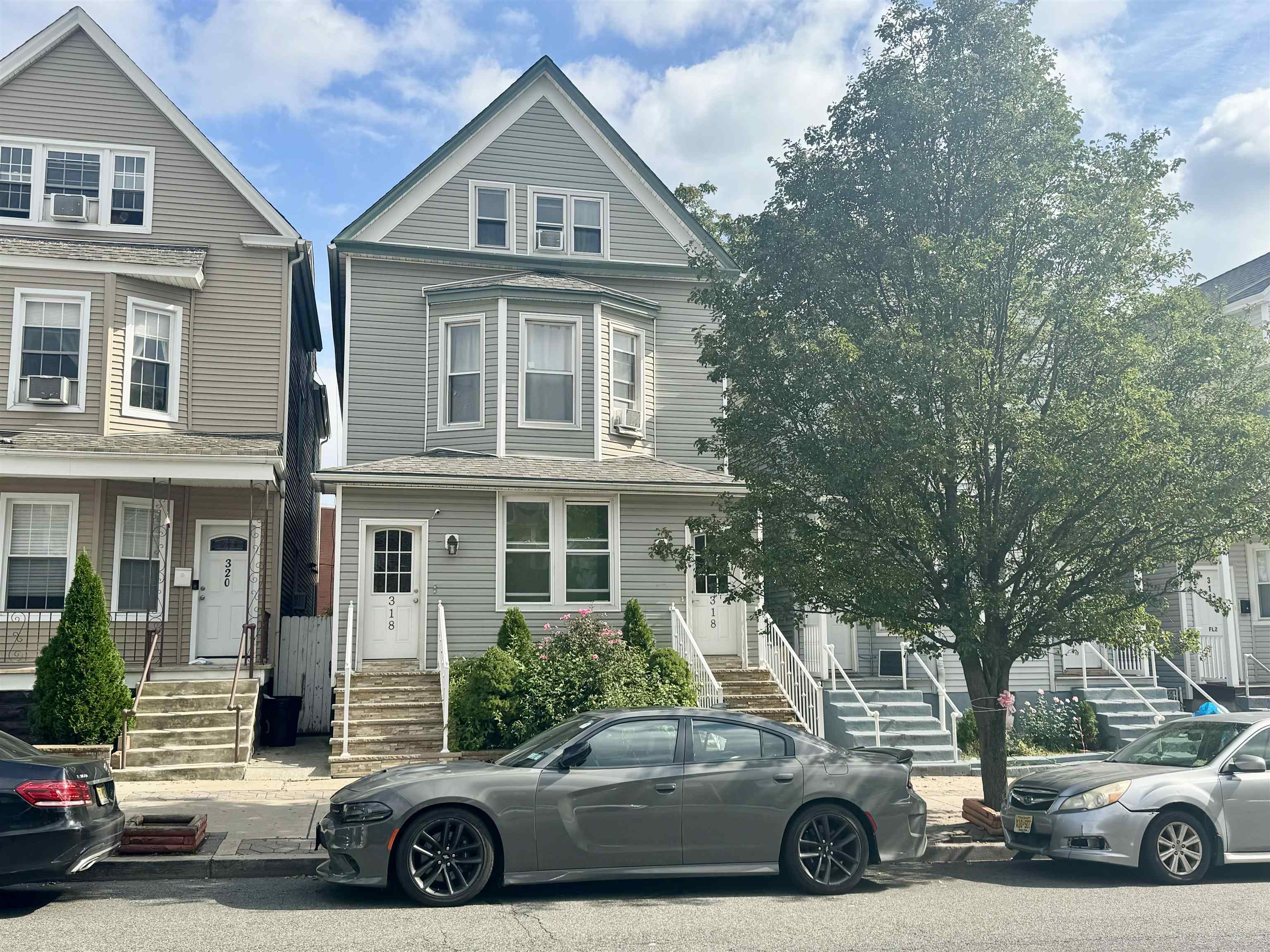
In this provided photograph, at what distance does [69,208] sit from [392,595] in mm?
8040

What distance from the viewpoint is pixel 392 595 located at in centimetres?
1722

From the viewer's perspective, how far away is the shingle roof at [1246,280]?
24.3 meters

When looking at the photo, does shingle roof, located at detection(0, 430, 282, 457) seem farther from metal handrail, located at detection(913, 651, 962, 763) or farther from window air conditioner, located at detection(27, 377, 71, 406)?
metal handrail, located at detection(913, 651, 962, 763)

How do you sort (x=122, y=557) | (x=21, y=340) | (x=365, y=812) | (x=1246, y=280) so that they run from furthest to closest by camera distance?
1. (x=1246, y=280)
2. (x=122, y=557)
3. (x=21, y=340)
4. (x=365, y=812)

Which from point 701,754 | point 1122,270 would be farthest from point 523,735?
point 1122,270

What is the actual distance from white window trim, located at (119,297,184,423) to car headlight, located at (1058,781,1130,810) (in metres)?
14.2

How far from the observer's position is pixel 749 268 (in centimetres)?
1244

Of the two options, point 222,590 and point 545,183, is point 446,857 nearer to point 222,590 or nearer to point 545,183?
point 222,590

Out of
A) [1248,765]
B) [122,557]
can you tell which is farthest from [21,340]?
[1248,765]

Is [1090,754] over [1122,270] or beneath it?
beneath

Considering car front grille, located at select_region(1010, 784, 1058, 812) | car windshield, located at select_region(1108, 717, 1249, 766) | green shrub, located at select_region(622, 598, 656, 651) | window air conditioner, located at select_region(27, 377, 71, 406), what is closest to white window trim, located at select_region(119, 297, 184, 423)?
window air conditioner, located at select_region(27, 377, 71, 406)

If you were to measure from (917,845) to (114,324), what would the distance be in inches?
548

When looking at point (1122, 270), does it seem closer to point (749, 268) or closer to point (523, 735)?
point (749, 268)

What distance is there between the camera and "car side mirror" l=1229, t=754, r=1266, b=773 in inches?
376
